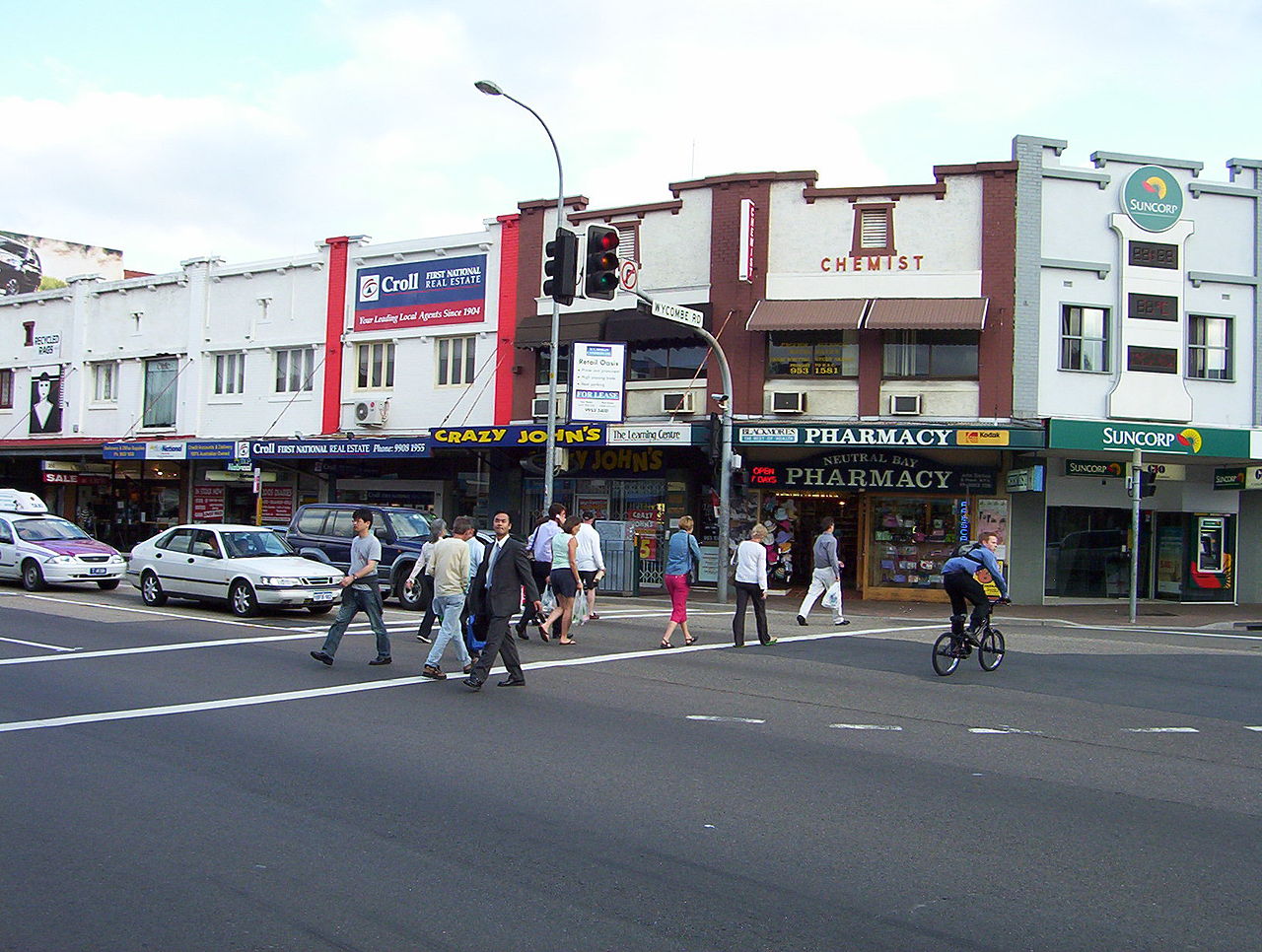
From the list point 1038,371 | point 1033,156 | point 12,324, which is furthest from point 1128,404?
point 12,324

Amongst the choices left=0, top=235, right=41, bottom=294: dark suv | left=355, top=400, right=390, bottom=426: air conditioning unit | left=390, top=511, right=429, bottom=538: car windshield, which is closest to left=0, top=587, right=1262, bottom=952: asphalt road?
left=390, top=511, right=429, bottom=538: car windshield

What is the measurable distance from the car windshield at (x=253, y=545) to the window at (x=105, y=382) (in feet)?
65.1

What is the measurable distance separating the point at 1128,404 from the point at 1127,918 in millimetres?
20660

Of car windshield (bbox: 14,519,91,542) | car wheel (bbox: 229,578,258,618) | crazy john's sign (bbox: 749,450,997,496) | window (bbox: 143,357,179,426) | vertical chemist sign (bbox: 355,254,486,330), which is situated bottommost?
car wheel (bbox: 229,578,258,618)

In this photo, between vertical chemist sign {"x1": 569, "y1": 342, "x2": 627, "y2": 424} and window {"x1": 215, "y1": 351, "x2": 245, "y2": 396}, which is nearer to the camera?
vertical chemist sign {"x1": 569, "y1": 342, "x2": 627, "y2": 424}

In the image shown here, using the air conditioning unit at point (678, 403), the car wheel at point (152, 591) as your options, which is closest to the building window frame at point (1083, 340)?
the air conditioning unit at point (678, 403)

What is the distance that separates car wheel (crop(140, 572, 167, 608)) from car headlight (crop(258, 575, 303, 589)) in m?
2.77

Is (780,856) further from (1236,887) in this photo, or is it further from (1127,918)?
(1236,887)

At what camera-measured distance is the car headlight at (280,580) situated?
16.7 metres

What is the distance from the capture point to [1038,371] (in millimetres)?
23438

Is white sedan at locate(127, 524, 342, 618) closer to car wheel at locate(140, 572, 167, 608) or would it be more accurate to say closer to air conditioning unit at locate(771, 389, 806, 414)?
car wheel at locate(140, 572, 167, 608)

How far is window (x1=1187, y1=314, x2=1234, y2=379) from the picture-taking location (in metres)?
24.0

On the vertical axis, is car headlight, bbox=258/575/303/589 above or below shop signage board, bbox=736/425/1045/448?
below

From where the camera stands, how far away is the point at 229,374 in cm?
3244
